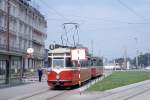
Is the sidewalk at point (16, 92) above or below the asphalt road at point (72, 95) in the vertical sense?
above

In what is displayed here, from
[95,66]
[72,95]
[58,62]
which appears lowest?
[72,95]

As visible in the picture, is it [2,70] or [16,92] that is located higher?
[2,70]

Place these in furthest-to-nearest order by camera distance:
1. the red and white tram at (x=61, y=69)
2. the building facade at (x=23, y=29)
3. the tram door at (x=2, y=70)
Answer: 1. the building facade at (x=23, y=29)
2. the tram door at (x=2, y=70)
3. the red and white tram at (x=61, y=69)

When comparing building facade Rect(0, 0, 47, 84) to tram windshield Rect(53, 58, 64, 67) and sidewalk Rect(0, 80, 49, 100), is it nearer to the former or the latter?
sidewalk Rect(0, 80, 49, 100)

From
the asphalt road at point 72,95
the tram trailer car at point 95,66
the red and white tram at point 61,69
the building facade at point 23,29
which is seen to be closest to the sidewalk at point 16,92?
the asphalt road at point 72,95

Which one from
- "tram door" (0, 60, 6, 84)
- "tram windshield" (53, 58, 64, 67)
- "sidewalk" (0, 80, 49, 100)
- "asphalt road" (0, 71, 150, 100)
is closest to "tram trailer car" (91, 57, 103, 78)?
"tram door" (0, 60, 6, 84)

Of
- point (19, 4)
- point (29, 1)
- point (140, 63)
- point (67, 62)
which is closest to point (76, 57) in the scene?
point (67, 62)

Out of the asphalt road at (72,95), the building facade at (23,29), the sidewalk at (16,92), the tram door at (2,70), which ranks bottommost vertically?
the asphalt road at (72,95)

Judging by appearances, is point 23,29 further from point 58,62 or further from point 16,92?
point 16,92

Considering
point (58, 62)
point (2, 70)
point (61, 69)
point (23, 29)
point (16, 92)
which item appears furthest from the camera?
point (23, 29)

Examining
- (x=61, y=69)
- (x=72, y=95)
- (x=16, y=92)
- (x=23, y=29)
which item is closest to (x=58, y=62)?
(x=61, y=69)

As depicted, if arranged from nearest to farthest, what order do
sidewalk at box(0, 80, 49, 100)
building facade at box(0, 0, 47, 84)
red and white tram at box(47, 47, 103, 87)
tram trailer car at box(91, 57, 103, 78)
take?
sidewalk at box(0, 80, 49, 100) < red and white tram at box(47, 47, 103, 87) < tram trailer car at box(91, 57, 103, 78) < building facade at box(0, 0, 47, 84)

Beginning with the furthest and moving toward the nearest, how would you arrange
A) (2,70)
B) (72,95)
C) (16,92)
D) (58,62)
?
(2,70), (58,62), (16,92), (72,95)

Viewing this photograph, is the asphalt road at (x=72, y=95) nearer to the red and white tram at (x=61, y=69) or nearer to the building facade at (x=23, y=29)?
the red and white tram at (x=61, y=69)
